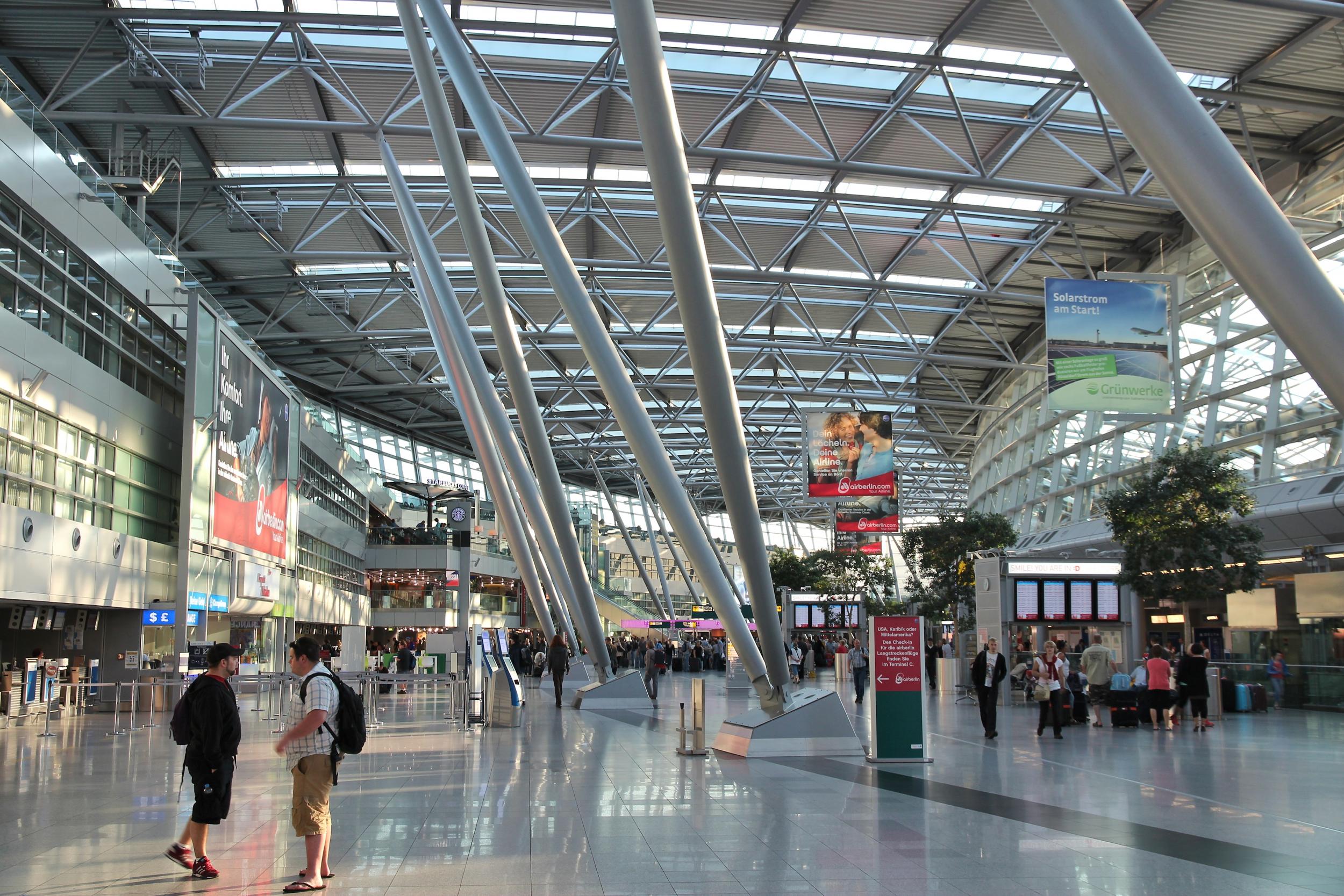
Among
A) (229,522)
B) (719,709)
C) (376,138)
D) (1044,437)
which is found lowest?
(719,709)

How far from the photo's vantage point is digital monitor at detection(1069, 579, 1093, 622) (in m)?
26.6

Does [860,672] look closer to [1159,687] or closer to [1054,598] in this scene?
[1054,598]

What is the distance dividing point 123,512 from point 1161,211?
93.0 ft

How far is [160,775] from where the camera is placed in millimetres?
12523

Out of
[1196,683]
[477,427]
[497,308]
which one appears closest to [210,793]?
[497,308]

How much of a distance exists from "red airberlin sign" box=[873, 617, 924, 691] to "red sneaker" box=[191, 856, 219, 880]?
27.5ft

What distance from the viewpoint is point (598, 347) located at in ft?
50.5

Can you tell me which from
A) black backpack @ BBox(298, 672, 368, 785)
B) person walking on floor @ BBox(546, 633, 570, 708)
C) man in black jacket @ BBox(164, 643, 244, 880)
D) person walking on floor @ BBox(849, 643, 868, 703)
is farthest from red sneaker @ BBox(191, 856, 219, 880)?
person walking on floor @ BBox(849, 643, 868, 703)

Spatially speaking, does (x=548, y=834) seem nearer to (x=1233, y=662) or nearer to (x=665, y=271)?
(x=1233, y=662)

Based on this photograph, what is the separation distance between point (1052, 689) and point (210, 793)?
1375 centimetres

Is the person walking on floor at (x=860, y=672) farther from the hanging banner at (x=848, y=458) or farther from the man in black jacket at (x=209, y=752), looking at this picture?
the man in black jacket at (x=209, y=752)

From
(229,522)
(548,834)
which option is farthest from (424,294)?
(548,834)

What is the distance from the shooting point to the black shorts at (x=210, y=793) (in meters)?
7.10

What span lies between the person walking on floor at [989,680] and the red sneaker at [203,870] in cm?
1216
